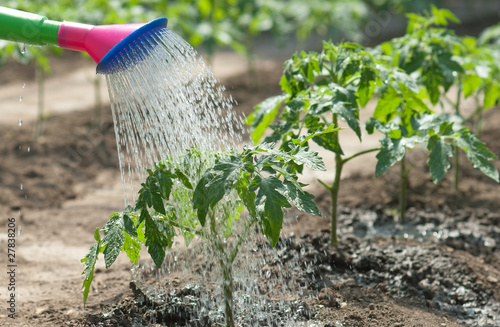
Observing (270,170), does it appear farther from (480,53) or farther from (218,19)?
(218,19)

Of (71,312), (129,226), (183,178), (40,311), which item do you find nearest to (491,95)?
(183,178)

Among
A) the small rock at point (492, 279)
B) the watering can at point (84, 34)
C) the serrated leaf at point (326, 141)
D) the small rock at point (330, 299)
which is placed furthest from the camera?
the small rock at point (492, 279)

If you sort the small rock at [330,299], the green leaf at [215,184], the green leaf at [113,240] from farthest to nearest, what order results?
the small rock at [330,299], the green leaf at [113,240], the green leaf at [215,184]

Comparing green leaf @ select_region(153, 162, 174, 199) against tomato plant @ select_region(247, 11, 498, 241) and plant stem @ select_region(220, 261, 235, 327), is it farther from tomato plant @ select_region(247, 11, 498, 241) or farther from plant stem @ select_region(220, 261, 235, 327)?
tomato plant @ select_region(247, 11, 498, 241)

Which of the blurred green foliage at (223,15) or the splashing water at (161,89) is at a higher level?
the blurred green foliage at (223,15)

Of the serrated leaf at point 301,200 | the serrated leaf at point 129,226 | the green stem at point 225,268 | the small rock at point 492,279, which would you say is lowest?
the small rock at point 492,279

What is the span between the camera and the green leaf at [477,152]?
10.3ft

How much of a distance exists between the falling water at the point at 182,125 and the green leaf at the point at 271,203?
14.9 inches

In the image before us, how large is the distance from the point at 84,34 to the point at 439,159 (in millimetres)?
1704

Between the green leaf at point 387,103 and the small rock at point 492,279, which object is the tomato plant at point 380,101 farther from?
the small rock at point 492,279

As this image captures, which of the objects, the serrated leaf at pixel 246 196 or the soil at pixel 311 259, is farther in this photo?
the soil at pixel 311 259

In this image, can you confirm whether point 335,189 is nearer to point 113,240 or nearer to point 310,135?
point 310,135

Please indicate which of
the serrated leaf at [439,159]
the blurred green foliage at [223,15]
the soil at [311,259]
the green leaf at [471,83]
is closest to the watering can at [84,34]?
the soil at [311,259]

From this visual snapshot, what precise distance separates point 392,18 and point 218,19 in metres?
4.63
